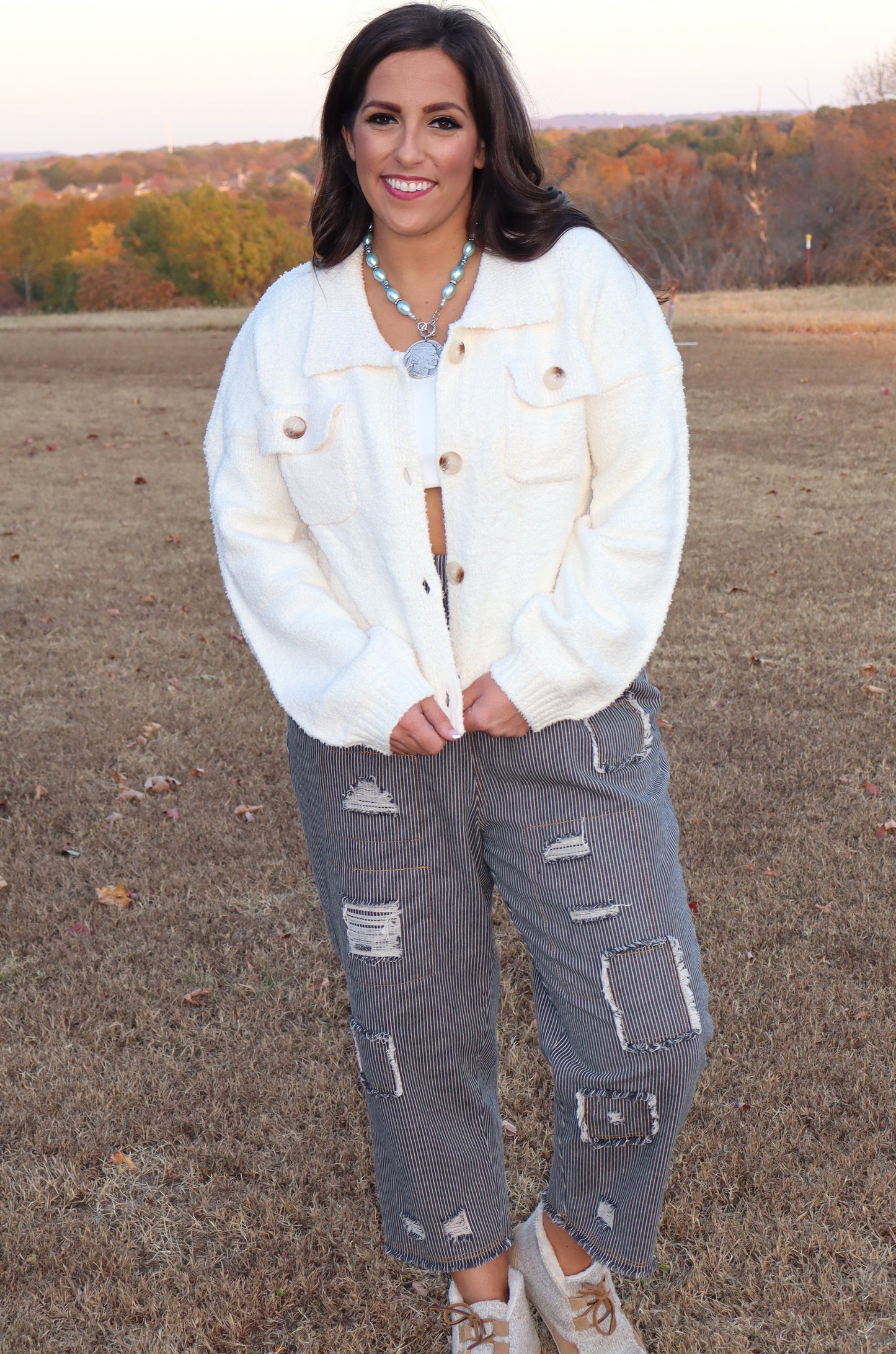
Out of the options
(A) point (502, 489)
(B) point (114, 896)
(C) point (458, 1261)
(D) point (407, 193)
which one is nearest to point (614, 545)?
(A) point (502, 489)

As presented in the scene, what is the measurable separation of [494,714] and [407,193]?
2.69 ft

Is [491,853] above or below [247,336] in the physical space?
below

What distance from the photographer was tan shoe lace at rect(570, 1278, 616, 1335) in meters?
2.23

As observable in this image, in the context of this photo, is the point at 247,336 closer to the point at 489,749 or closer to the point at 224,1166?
A: the point at 489,749

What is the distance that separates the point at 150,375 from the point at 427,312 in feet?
62.8

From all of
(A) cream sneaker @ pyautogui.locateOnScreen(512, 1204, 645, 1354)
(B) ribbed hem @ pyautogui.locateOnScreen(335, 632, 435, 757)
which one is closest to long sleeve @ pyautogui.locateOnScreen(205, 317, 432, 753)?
(B) ribbed hem @ pyautogui.locateOnScreen(335, 632, 435, 757)

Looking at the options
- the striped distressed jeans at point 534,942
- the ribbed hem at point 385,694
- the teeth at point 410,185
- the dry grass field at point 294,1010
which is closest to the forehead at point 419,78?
the teeth at point 410,185

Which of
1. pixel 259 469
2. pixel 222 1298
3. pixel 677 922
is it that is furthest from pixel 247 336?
pixel 222 1298

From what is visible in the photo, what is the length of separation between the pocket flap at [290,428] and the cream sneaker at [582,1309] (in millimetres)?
1452

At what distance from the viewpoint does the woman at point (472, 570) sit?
188 centimetres

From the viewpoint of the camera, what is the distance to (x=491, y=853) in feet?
6.57

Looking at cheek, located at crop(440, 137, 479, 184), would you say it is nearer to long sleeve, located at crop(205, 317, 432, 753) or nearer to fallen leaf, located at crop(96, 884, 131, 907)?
long sleeve, located at crop(205, 317, 432, 753)

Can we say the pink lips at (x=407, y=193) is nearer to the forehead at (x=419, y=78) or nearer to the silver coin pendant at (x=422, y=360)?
the forehead at (x=419, y=78)

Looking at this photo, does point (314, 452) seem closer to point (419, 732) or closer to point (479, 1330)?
point (419, 732)
